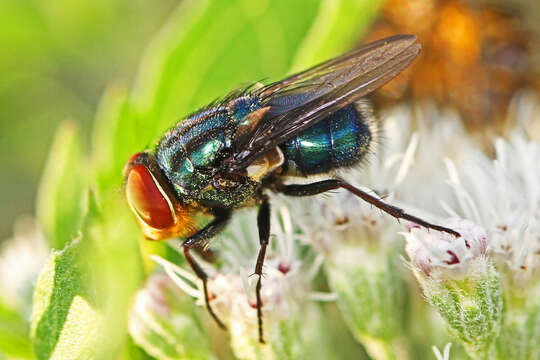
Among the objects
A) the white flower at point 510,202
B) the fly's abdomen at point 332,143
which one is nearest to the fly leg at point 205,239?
the fly's abdomen at point 332,143

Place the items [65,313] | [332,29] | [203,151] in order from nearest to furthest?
[65,313] < [203,151] < [332,29]

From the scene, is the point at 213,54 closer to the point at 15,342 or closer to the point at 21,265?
the point at 21,265

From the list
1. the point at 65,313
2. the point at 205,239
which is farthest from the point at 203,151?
the point at 65,313

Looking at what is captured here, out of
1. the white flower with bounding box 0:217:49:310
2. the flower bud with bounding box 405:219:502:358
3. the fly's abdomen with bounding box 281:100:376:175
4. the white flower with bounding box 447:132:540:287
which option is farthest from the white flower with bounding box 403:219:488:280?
the white flower with bounding box 0:217:49:310

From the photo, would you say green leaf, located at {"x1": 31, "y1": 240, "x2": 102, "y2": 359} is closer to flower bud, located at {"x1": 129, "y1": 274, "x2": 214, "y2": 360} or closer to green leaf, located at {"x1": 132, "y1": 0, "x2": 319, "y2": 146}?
flower bud, located at {"x1": 129, "y1": 274, "x2": 214, "y2": 360}

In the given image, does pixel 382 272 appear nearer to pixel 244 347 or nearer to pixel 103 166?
pixel 244 347
